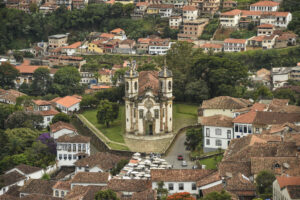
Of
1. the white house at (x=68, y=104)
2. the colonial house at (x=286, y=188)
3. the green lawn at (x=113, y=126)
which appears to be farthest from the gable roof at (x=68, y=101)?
the colonial house at (x=286, y=188)

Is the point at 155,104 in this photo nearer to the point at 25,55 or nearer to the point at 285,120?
the point at 285,120

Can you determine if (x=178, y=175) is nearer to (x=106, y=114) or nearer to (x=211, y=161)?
(x=211, y=161)

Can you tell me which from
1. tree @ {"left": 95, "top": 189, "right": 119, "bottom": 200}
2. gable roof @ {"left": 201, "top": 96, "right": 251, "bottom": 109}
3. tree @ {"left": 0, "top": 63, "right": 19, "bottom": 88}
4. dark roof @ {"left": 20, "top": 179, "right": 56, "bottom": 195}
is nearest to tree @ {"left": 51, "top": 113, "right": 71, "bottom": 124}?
gable roof @ {"left": 201, "top": 96, "right": 251, "bottom": 109}

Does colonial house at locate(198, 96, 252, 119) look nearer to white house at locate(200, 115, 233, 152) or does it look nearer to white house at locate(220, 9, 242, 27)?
white house at locate(200, 115, 233, 152)

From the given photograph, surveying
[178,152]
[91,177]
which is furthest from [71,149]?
[91,177]

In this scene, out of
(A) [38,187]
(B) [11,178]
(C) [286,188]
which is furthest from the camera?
(B) [11,178]

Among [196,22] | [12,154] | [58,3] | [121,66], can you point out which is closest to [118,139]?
[12,154]
